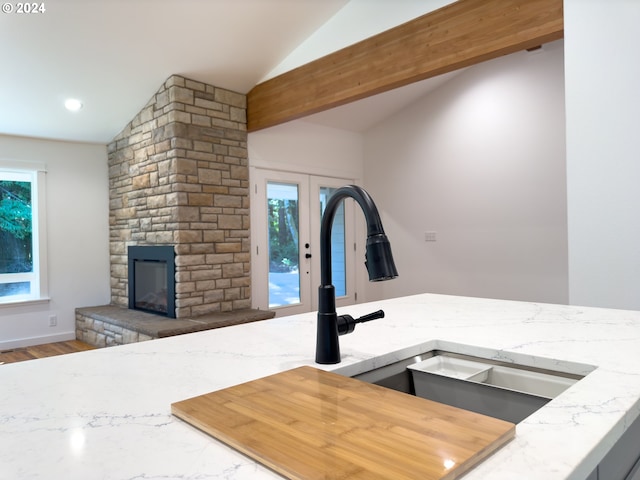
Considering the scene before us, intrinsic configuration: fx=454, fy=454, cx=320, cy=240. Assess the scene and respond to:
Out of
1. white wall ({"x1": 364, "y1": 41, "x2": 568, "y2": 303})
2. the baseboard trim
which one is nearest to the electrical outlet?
white wall ({"x1": 364, "y1": 41, "x2": 568, "y2": 303})

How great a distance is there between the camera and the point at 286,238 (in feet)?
17.3

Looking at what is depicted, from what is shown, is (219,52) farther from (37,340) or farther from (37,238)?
(37,340)

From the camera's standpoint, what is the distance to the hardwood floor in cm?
433

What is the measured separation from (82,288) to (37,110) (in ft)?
6.50

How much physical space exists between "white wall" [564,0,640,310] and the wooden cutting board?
2127 mm

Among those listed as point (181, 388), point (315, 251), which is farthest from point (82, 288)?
point (181, 388)

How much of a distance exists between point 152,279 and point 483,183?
3.69 meters

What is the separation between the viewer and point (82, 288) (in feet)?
16.9

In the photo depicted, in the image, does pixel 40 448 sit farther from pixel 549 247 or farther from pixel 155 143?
pixel 549 247

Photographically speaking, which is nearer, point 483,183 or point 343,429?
point 343,429

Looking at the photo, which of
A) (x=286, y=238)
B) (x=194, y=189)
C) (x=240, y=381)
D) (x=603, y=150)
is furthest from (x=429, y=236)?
(x=240, y=381)

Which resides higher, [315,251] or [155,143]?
[155,143]

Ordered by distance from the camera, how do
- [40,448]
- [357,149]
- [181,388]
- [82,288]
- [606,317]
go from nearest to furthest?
[40,448] < [181,388] < [606,317] < [82,288] < [357,149]

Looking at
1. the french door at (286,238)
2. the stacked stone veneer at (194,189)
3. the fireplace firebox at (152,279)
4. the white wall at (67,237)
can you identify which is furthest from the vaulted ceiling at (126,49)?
the fireplace firebox at (152,279)
